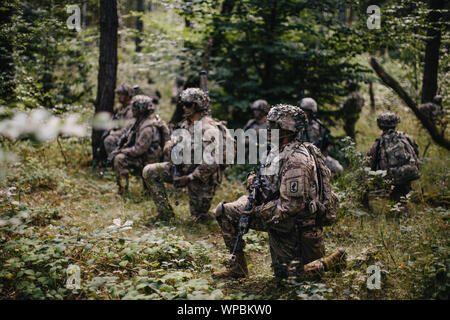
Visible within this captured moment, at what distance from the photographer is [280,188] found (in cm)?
376

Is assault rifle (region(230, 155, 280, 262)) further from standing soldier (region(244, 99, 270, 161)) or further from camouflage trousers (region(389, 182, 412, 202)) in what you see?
standing soldier (region(244, 99, 270, 161))

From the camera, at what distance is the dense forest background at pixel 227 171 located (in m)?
3.80

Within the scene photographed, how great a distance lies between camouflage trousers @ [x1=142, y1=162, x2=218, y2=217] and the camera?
20.7ft

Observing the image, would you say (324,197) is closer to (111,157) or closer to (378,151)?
(378,151)

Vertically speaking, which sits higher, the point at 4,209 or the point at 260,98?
the point at 260,98

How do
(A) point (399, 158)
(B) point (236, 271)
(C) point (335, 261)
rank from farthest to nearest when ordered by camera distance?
(A) point (399, 158)
(B) point (236, 271)
(C) point (335, 261)

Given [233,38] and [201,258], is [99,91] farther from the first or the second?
[201,258]

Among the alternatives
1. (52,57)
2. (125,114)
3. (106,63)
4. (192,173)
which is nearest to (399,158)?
(192,173)

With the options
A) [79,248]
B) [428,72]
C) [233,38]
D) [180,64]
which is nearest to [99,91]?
[180,64]

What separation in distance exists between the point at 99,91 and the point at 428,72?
8.77 metres

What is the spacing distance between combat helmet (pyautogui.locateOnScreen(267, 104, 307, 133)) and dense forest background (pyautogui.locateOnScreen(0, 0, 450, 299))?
1064 millimetres

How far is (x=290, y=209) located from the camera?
366 cm

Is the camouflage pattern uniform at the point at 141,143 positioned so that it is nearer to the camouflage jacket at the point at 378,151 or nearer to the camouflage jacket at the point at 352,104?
the camouflage jacket at the point at 378,151

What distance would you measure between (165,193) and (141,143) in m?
1.55
